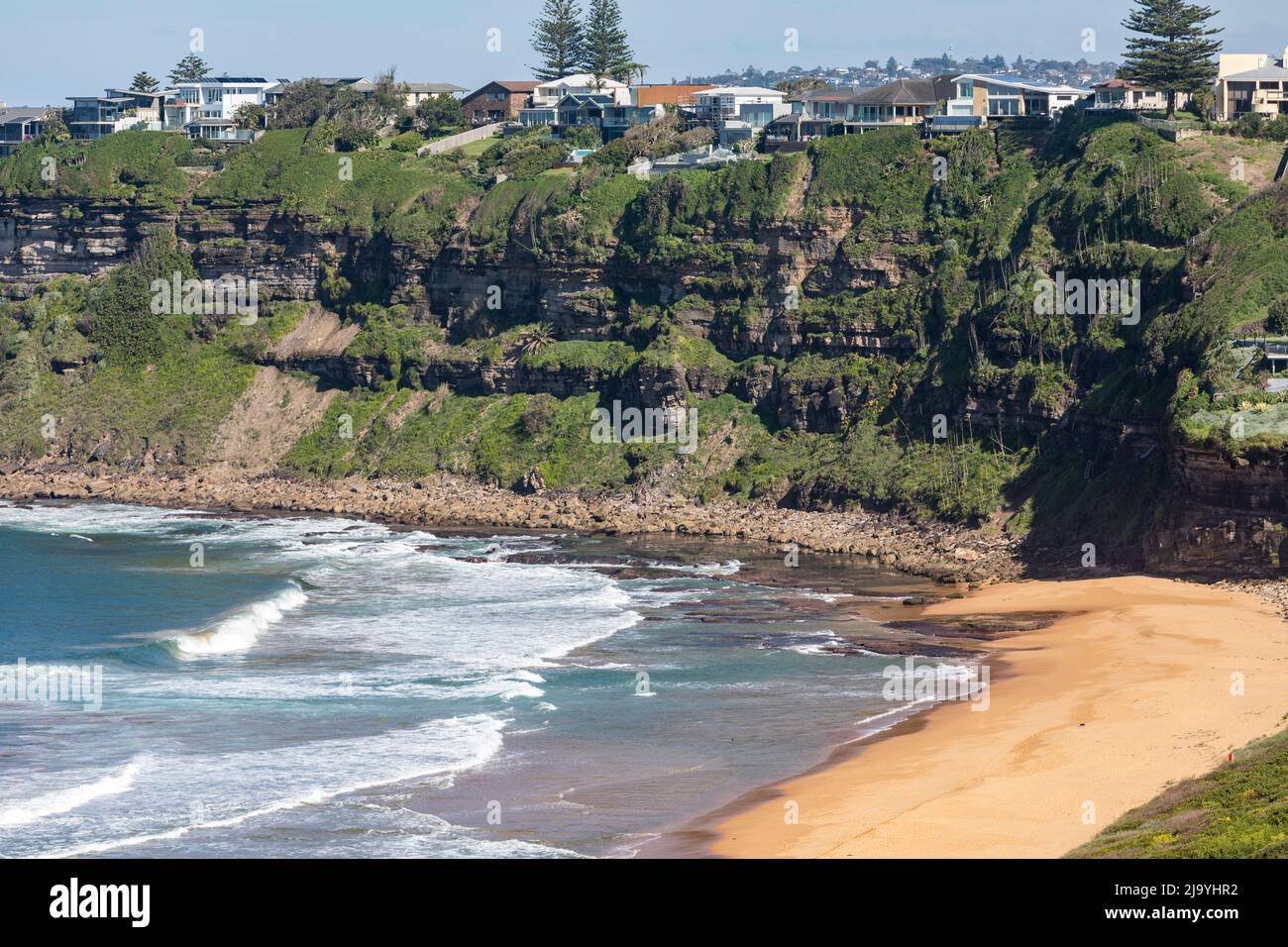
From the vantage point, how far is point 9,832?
36531mm

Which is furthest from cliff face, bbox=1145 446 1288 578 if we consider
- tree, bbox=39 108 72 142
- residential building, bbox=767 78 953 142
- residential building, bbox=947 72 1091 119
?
tree, bbox=39 108 72 142

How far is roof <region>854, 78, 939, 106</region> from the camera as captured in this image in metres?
85.1

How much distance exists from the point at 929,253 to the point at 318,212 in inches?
1254

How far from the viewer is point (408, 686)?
4922 cm

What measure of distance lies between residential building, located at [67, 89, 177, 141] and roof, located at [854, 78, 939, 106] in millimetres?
42366

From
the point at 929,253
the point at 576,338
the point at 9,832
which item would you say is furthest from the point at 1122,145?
the point at 9,832

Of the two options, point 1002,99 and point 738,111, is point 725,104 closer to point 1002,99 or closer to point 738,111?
point 738,111

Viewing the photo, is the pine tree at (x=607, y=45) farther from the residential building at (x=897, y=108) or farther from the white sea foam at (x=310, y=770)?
the white sea foam at (x=310, y=770)

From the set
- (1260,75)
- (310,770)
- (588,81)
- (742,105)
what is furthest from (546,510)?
(588,81)

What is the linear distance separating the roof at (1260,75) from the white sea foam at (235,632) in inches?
1829

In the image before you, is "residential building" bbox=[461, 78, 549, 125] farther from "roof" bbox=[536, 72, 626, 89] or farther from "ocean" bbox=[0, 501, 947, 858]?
"ocean" bbox=[0, 501, 947, 858]
